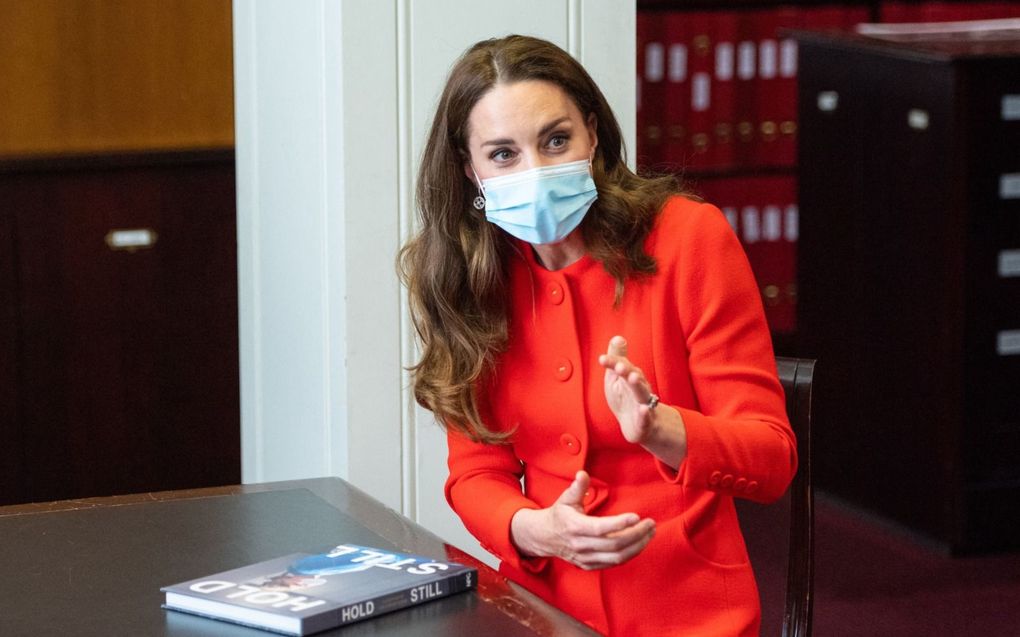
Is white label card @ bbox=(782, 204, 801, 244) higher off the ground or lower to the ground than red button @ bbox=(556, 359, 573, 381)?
higher

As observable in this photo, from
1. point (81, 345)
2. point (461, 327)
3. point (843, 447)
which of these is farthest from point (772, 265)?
point (461, 327)

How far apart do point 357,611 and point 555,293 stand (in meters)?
0.60

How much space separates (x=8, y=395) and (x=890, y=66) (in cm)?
232

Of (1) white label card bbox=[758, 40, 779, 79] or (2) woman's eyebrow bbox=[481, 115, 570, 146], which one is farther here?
(1) white label card bbox=[758, 40, 779, 79]

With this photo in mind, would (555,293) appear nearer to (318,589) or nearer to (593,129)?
A: (593,129)

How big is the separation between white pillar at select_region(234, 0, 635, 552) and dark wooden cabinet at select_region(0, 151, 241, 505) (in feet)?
3.06

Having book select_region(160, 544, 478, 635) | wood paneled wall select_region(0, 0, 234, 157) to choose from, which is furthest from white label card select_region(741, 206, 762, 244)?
book select_region(160, 544, 478, 635)

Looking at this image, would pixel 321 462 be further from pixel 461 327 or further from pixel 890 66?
pixel 890 66

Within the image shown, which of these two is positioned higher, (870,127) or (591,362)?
(870,127)

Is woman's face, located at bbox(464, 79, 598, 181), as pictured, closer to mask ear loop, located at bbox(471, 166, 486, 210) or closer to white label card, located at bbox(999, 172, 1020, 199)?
mask ear loop, located at bbox(471, 166, 486, 210)

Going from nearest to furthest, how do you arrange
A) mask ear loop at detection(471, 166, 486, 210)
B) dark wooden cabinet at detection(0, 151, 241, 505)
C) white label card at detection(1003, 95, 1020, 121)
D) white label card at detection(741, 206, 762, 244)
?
mask ear loop at detection(471, 166, 486, 210) < dark wooden cabinet at detection(0, 151, 241, 505) < white label card at detection(1003, 95, 1020, 121) < white label card at detection(741, 206, 762, 244)

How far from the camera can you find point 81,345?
355cm

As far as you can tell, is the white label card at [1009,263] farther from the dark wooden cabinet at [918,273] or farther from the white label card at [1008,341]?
the white label card at [1008,341]

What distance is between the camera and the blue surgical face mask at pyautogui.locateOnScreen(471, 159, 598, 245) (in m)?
1.78
